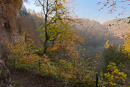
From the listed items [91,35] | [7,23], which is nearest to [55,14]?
[7,23]

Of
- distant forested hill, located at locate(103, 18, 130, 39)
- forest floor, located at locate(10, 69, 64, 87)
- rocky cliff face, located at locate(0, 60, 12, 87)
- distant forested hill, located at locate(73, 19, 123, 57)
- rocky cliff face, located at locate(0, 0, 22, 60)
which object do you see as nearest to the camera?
rocky cliff face, located at locate(0, 60, 12, 87)

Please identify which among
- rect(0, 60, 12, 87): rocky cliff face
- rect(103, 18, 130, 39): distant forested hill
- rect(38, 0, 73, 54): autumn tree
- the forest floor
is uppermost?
rect(38, 0, 73, 54): autumn tree

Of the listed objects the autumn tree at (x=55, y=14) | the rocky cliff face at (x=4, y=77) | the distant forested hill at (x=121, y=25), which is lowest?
the rocky cliff face at (x=4, y=77)

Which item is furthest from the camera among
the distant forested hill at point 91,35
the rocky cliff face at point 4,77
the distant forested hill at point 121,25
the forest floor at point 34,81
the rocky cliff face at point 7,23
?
the distant forested hill at point 91,35

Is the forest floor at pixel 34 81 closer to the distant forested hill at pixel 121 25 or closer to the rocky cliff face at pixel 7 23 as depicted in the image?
the rocky cliff face at pixel 7 23

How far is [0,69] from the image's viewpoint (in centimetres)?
254

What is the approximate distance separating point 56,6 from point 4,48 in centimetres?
556

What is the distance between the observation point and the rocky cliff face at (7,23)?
293 inches

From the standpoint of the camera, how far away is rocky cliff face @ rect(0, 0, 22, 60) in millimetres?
7441

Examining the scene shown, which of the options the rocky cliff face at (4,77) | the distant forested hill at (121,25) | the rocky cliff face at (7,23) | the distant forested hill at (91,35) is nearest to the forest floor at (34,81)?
the rocky cliff face at (4,77)

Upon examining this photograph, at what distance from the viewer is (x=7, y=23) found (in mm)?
8430

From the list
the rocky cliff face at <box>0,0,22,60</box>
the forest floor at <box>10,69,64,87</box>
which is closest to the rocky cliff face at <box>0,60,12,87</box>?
the forest floor at <box>10,69,64,87</box>

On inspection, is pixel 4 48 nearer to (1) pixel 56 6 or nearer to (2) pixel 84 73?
(1) pixel 56 6

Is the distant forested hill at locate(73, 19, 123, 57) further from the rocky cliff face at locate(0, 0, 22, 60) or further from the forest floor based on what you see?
the rocky cliff face at locate(0, 0, 22, 60)
